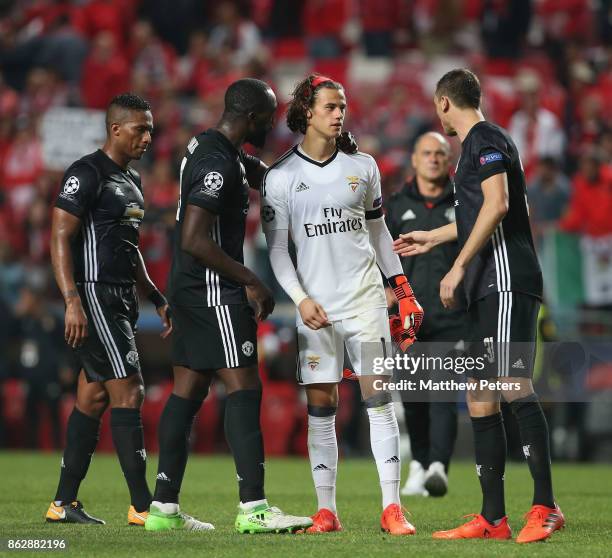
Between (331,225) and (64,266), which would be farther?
(64,266)

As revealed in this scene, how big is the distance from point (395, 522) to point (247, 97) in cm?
225

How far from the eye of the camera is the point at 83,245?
642 cm

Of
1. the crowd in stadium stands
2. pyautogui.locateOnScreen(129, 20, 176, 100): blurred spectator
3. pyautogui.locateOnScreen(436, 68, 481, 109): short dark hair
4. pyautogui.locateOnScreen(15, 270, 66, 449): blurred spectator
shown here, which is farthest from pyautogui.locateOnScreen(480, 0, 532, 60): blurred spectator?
pyautogui.locateOnScreen(436, 68, 481, 109): short dark hair

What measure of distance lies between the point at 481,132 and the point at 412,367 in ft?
6.07

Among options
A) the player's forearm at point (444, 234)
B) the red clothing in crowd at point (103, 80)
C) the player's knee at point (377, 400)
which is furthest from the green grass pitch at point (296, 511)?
the red clothing in crowd at point (103, 80)

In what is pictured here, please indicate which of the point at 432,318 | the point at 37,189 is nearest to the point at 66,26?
the point at 37,189

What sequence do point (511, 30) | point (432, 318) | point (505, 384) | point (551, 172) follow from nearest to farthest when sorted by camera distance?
1. point (505, 384)
2. point (432, 318)
3. point (551, 172)
4. point (511, 30)

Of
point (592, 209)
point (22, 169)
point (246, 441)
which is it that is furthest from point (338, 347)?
point (22, 169)

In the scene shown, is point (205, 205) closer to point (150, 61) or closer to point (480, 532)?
point (480, 532)

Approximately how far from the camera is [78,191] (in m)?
6.29

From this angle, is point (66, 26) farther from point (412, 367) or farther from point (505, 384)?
point (505, 384)

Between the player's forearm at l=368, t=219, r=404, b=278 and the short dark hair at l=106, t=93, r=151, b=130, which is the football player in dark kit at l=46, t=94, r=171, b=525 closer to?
the short dark hair at l=106, t=93, r=151, b=130

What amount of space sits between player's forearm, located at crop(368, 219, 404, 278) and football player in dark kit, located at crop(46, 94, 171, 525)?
1.29 metres

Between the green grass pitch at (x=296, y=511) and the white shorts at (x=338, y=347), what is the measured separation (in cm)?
82
